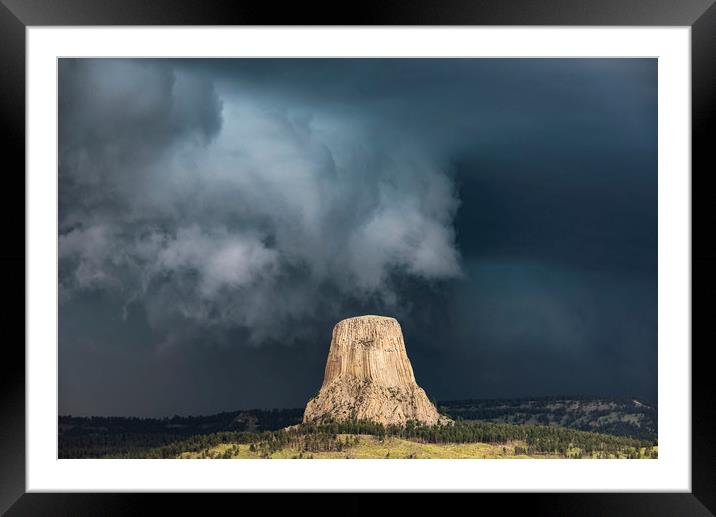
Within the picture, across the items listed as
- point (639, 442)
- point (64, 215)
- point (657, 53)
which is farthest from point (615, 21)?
point (639, 442)

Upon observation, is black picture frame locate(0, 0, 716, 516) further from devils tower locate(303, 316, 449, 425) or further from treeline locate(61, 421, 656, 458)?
devils tower locate(303, 316, 449, 425)

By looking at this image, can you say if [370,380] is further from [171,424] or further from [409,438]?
[171,424]

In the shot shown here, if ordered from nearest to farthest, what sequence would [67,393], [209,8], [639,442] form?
[209,8] < [67,393] < [639,442]

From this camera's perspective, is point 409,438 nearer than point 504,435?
No

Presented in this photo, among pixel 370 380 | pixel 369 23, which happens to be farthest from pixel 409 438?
pixel 369 23

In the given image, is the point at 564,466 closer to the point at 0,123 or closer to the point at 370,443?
the point at 0,123

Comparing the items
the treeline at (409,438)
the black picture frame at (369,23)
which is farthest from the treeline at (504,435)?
the black picture frame at (369,23)
